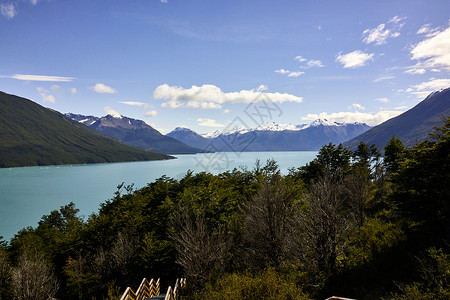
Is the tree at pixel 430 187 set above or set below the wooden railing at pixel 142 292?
above

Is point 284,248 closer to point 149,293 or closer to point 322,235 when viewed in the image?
point 322,235

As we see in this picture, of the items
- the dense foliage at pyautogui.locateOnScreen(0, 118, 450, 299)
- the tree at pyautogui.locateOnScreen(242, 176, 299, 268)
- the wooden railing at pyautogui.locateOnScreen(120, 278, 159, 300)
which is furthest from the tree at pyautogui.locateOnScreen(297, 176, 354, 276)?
the wooden railing at pyautogui.locateOnScreen(120, 278, 159, 300)

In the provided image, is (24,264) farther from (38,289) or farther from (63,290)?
(63,290)

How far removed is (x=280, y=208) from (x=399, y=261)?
1047 cm

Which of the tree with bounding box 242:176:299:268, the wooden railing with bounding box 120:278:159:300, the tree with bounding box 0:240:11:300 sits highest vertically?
the tree with bounding box 242:176:299:268

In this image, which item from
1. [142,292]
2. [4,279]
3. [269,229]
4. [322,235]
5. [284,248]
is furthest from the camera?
[4,279]

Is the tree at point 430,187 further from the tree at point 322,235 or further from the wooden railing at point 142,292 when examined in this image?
the wooden railing at point 142,292

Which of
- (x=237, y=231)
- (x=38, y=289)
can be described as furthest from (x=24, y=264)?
(x=237, y=231)

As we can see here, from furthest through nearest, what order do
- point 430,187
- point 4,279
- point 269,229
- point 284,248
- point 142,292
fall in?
point 4,279 → point 269,229 → point 430,187 → point 284,248 → point 142,292

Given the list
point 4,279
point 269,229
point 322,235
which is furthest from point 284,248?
point 4,279

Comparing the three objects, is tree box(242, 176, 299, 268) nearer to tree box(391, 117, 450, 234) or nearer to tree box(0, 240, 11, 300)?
tree box(391, 117, 450, 234)

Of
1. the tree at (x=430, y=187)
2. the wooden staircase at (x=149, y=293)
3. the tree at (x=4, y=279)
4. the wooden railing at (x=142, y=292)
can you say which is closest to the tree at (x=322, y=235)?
the tree at (x=430, y=187)

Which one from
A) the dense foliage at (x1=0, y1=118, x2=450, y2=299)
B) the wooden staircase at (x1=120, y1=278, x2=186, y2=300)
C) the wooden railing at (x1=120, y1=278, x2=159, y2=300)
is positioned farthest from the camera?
the dense foliage at (x1=0, y1=118, x2=450, y2=299)

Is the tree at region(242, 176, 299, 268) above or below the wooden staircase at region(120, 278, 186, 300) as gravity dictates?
above
